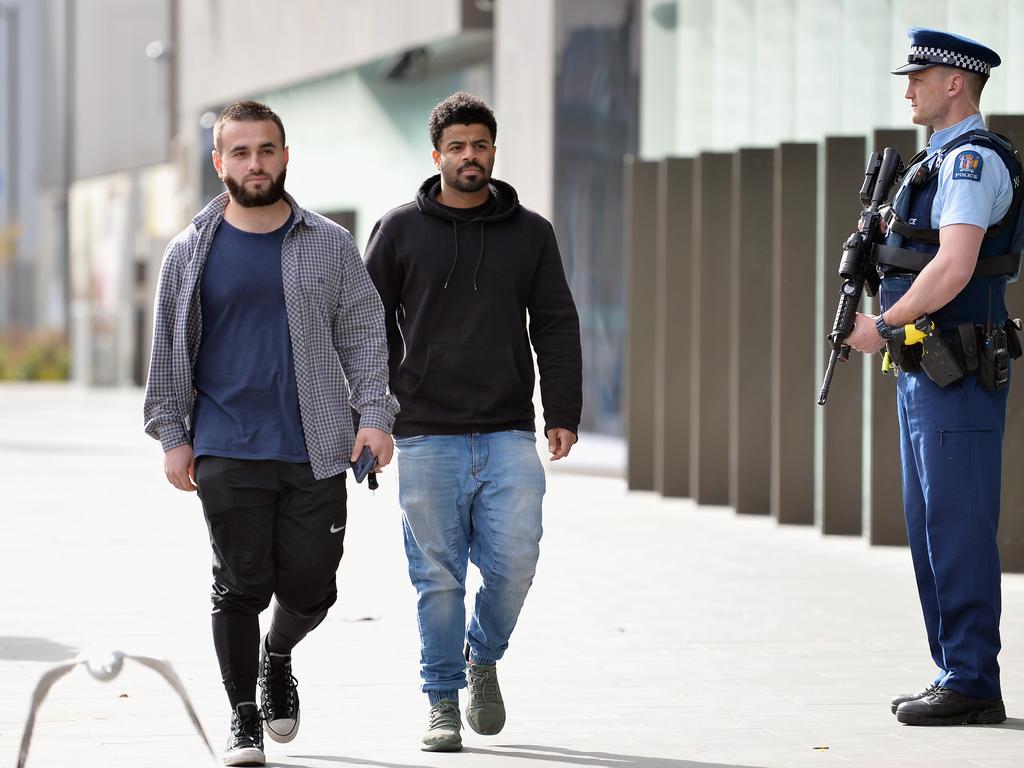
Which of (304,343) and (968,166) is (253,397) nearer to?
(304,343)

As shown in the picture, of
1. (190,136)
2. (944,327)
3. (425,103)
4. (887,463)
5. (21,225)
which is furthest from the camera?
(21,225)

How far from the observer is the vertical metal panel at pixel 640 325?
14.8m

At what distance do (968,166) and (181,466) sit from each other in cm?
254

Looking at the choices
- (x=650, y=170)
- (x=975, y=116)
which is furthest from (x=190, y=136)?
(x=975, y=116)

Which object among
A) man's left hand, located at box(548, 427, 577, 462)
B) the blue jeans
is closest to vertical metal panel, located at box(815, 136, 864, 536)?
man's left hand, located at box(548, 427, 577, 462)

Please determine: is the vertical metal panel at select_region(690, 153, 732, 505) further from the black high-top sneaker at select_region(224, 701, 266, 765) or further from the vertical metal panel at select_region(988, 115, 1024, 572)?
the black high-top sneaker at select_region(224, 701, 266, 765)

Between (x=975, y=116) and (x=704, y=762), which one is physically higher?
(x=975, y=116)

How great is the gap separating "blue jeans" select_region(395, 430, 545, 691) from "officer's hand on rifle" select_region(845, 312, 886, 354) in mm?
1088

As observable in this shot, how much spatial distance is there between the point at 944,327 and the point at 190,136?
86.8 feet

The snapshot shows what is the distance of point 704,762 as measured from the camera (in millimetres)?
5848

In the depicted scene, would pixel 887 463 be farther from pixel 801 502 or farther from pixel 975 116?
pixel 975 116

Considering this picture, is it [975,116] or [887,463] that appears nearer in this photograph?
[975,116]

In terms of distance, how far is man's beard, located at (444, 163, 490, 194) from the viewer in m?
6.04

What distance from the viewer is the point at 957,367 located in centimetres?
631
